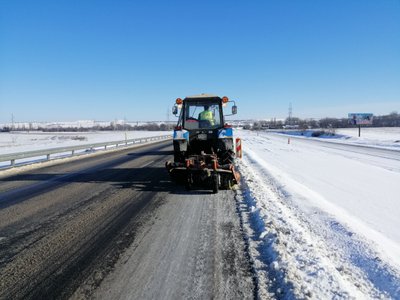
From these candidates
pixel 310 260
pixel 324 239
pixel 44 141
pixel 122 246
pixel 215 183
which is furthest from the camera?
pixel 44 141

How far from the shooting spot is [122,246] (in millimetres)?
4625

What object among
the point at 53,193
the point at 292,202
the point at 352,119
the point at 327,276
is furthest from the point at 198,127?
the point at 352,119

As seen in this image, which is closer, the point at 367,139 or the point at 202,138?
the point at 202,138

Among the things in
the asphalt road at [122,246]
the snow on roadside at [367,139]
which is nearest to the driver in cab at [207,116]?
the asphalt road at [122,246]

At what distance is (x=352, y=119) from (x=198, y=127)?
59813 mm

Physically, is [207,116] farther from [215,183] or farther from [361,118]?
[361,118]

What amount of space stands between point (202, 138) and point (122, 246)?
5.65 m

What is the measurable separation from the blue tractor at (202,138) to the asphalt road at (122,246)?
0.67 m

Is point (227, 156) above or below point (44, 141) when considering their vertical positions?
above

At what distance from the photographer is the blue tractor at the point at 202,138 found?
28.7 feet

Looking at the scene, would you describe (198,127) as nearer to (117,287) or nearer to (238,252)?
(238,252)

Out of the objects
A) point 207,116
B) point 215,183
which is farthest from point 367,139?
point 215,183

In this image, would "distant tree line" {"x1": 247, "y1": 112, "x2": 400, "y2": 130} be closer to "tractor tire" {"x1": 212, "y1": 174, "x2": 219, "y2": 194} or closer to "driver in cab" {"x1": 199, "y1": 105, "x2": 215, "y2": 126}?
"driver in cab" {"x1": 199, "y1": 105, "x2": 215, "y2": 126}

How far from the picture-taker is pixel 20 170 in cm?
1423
